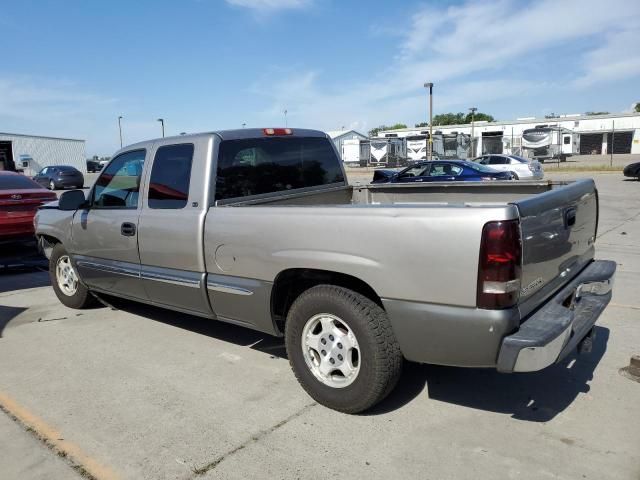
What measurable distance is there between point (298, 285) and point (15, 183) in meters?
7.37

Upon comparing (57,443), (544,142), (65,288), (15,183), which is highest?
(544,142)

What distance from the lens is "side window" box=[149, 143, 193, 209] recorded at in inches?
162

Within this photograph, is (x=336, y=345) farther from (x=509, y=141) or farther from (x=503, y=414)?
(x=509, y=141)

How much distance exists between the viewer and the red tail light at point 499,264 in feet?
8.63

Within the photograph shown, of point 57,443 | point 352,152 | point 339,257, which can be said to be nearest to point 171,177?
point 339,257

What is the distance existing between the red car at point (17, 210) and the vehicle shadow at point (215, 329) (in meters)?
3.06

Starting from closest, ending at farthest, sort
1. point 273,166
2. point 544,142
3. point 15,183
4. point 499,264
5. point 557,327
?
point 499,264 → point 557,327 → point 273,166 → point 15,183 → point 544,142

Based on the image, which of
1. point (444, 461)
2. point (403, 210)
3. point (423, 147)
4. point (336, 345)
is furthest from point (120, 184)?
point (423, 147)

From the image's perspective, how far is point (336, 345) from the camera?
10.9 ft

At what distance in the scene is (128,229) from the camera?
4.61 m

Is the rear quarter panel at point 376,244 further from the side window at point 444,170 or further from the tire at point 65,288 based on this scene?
the side window at point 444,170

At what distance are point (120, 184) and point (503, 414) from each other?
3.80m

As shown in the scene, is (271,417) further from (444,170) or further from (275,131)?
(444,170)

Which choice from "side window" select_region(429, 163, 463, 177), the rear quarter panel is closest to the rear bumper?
the rear quarter panel
